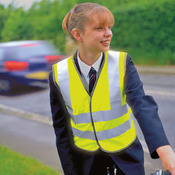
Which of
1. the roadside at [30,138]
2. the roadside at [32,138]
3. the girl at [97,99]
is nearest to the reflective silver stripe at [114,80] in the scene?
the girl at [97,99]

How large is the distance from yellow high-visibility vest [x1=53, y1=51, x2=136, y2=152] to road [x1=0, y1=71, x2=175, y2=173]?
1.17 m

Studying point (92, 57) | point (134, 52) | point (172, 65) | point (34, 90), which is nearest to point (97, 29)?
point (92, 57)

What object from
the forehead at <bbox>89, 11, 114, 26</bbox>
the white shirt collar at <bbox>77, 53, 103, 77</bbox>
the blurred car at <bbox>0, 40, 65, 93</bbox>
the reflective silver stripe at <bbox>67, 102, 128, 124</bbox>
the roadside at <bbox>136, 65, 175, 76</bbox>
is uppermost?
the forehead at <bbox>89, 11, 114, 26</bbox>

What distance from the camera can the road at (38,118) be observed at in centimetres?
429

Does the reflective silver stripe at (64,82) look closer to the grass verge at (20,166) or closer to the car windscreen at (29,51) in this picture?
the grass verge at (20,166)

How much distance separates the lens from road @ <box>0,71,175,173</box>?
429 cm

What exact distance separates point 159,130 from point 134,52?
46.1 feet

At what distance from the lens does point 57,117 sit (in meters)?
1.94

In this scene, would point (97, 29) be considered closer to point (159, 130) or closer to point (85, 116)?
point (85, 116)

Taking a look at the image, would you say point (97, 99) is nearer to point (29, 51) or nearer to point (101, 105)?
point (101, 105)

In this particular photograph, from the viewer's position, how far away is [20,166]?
3795mm

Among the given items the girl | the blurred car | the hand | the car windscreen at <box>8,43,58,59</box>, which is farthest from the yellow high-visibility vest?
the car windscreen at <box>8,43,58,59</box>

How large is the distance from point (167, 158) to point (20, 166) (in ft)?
9.46

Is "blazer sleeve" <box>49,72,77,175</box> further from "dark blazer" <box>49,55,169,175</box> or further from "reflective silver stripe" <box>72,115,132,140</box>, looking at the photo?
"reflective silver stripe" <box>72,115,132,140</box>
